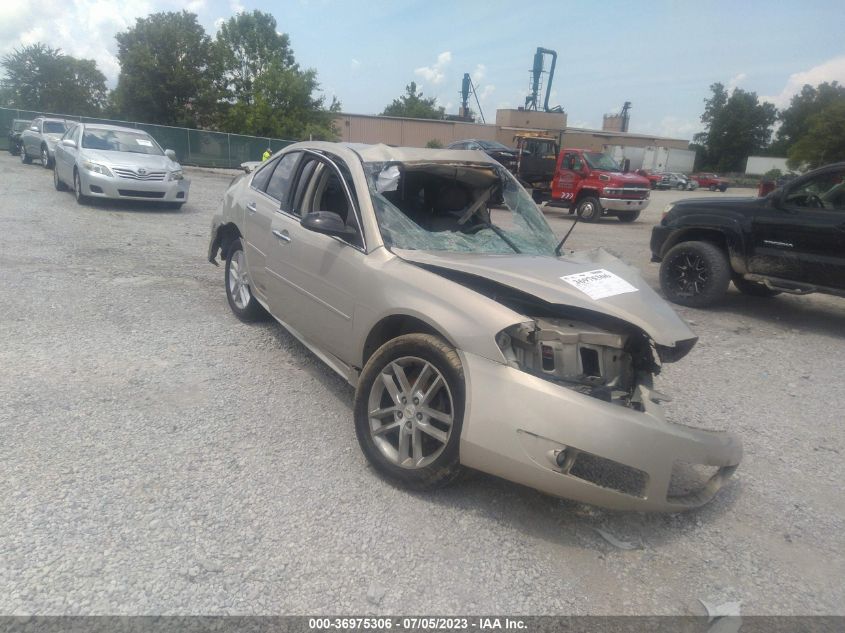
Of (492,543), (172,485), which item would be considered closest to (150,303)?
(172,485)

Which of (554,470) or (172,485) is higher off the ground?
(554,470)

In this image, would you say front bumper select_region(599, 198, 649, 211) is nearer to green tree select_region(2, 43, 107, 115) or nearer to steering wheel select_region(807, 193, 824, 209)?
steering wheel select_region(807, 193, 824, 209)

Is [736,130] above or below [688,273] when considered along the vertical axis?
above

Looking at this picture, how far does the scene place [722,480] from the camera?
9.98ft

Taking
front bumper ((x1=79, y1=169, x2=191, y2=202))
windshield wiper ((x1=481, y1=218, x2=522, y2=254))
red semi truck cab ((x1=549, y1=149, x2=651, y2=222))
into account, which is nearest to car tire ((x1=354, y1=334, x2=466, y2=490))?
windshield wiper ((x1=481, y1=218, x2=522, y2=254))

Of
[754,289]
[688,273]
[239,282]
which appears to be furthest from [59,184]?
[754,289]

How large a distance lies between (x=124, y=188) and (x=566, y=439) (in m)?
Result: 11.5

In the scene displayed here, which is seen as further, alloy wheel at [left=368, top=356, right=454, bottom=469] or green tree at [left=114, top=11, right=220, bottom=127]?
green tree at [left=114, top=11, right=220, bottom=127]

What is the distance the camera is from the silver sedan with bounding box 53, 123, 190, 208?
1168cm

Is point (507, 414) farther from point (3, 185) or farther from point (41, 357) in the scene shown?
point (3, 185)

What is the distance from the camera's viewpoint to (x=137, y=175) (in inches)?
465

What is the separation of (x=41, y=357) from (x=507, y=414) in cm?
377

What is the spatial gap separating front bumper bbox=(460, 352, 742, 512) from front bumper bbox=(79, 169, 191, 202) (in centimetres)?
1096

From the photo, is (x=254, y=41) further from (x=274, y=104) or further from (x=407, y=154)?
(x=407, y=154)
